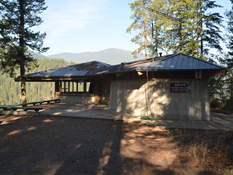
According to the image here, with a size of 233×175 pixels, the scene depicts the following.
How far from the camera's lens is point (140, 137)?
7449mm

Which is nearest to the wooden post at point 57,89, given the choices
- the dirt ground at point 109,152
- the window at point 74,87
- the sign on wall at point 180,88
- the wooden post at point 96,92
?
the window at point 74,87

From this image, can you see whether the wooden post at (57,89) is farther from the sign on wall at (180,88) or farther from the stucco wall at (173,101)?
the sign on wall at (180,88)

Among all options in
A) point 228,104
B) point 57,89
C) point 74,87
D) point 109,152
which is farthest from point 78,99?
point 109,152

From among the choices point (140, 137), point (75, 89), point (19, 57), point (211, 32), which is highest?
point (211, 32)

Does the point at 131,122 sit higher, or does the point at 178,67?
the point at 178,67

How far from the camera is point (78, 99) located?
19.6 metres

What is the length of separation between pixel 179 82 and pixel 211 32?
46.9ft

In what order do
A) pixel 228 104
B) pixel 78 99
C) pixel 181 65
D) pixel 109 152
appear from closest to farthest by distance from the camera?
Answer: pixel 109 152, pixel 181 65, pixel 228 104, pixel 78 99

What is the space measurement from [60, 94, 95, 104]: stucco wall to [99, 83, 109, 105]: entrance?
113 centimetres

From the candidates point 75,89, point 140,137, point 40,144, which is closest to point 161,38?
point 75,89

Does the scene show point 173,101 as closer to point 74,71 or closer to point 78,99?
point 78,99

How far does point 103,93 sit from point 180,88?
29.0 ft

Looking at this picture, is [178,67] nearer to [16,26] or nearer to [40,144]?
[40,144]

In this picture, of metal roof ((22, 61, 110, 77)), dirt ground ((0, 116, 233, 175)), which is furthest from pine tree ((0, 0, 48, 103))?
dirt ground ((0, 116, 233, 175))
